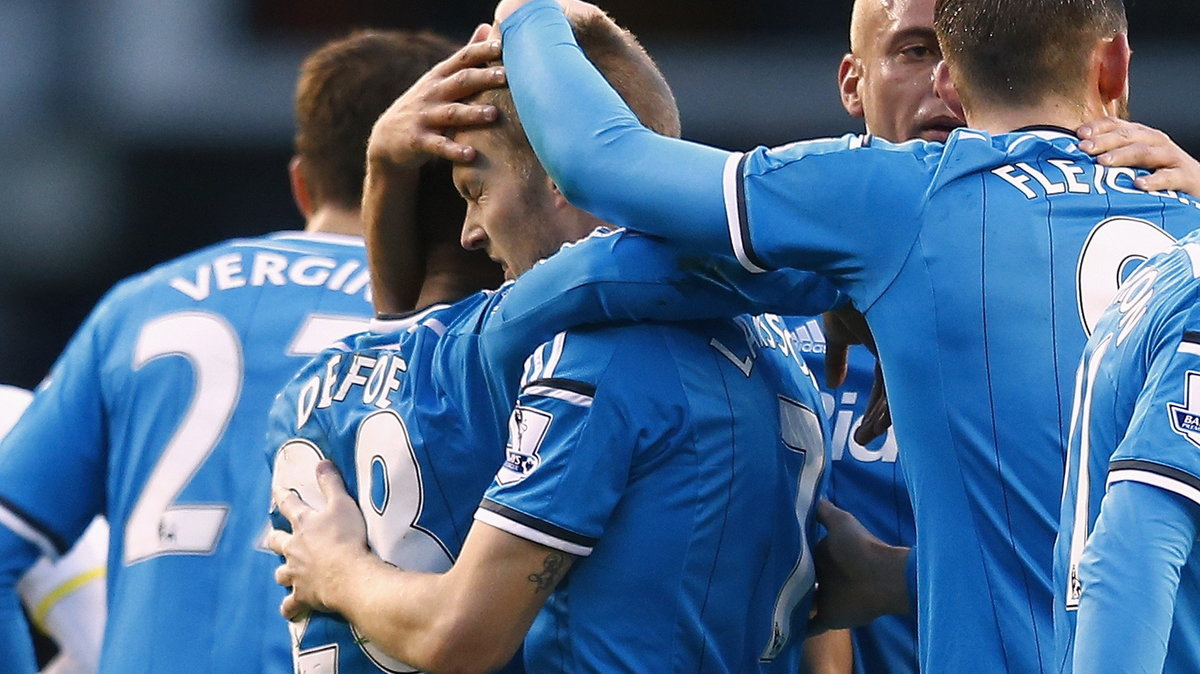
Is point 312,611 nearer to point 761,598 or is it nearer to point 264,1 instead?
point 761,598

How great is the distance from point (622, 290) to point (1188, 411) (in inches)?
31.4

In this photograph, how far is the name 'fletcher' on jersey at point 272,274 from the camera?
386 cm

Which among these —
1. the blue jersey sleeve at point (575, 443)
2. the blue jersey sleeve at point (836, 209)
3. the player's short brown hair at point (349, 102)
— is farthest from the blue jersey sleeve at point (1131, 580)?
the player's short brown hair at point (349, 102)

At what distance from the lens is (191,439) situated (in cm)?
377

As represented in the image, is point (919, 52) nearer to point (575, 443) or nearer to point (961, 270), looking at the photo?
point (961, 270)

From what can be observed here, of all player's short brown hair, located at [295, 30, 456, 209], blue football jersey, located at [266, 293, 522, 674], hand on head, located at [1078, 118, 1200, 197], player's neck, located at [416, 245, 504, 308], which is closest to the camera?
hand on head, located at [1078, 118, 1200, 197]

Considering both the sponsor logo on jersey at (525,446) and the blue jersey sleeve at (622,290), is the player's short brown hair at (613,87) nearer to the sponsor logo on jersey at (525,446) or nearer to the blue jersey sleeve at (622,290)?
the blue jersey sleeve at (622,290)

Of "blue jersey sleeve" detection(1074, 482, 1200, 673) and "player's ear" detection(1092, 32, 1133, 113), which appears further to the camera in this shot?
"player's ear" detection(1092, 32, 1133, 113)

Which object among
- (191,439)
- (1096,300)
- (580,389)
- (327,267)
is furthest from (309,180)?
(1096,300)

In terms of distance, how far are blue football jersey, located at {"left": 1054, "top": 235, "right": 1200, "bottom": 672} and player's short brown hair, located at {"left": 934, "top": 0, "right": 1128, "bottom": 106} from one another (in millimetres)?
436

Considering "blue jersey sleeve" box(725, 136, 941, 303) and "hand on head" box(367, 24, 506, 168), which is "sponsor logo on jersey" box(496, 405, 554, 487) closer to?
"blue jersey sleeve" box(725, 136, 941, 303)

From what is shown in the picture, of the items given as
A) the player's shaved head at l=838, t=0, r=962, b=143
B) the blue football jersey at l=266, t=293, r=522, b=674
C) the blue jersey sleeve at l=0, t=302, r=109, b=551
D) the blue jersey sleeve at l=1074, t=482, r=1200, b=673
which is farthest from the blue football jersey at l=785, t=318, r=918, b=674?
the blue jersey sleeve at l=0, t=302, r=109, b=551

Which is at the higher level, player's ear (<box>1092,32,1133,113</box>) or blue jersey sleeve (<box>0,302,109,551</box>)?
player's ear (<box>1092,32,1133,113</box>)

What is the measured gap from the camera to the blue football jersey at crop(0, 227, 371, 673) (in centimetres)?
372
